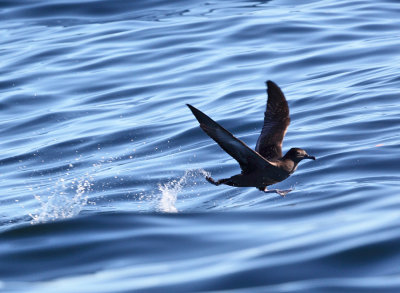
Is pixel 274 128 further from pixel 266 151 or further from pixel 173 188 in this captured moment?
pixel 173 188

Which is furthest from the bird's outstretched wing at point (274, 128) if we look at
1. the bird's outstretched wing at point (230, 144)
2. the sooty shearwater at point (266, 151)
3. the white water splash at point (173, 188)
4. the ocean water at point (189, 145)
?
the white water splash at point (173, 188)

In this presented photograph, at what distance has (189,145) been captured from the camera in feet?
38.0

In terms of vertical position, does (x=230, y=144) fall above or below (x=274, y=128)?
above

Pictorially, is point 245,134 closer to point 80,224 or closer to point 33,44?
point 80,224

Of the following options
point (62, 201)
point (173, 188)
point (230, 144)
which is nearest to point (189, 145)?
point (173, 188)

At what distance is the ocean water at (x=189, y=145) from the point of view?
20.4ft

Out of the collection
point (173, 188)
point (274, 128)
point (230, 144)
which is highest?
point (230, 144)

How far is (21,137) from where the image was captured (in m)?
13.4

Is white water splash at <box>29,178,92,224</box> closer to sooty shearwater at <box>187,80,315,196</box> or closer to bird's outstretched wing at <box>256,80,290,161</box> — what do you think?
sooty shearwater at <box>187,80,315,196</box>

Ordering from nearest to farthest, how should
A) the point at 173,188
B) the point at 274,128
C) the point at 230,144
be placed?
the point at 230,144
the point at 274,128
the point at 173,188

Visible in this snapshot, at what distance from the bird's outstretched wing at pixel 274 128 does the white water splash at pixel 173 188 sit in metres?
1.12

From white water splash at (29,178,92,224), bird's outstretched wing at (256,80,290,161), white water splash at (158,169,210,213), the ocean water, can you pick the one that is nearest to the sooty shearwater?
bird's outstretched wing at (256,80,290,161)

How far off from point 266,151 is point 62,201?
260 cm

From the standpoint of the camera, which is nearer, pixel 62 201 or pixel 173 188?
pixel 62 201
